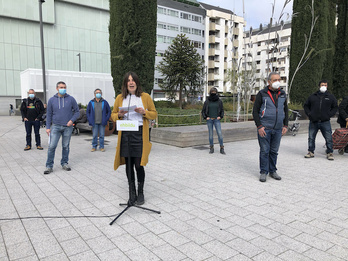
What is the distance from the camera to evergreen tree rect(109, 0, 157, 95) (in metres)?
11.2

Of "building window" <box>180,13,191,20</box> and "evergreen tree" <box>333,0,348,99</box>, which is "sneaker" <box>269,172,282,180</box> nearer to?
"evergreen tree" <box>333,0,348,99</box>

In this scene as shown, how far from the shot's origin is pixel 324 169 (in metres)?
6.43

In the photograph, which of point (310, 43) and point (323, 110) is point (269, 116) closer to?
point (323, 110)

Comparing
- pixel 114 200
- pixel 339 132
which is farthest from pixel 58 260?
pixel 339 132

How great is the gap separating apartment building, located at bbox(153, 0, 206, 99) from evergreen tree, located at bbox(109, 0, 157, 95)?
38.1 metres

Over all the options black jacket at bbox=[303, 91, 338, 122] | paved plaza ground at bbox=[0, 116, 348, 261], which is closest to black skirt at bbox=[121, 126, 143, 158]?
paved plaza ground at bbox=[0, 116, 348, 261]

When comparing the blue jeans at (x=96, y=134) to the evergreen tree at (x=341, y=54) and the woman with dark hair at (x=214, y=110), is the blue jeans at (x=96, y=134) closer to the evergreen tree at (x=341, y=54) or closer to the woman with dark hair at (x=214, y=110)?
the woman with dark hair at (x=214, y=110)

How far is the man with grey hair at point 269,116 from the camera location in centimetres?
529

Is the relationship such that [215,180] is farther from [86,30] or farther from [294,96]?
[86,30]

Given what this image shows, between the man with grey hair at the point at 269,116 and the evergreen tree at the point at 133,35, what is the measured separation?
24.6 feet

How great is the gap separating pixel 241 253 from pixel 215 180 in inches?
→ 106

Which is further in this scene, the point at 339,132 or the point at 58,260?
the point at 339,132

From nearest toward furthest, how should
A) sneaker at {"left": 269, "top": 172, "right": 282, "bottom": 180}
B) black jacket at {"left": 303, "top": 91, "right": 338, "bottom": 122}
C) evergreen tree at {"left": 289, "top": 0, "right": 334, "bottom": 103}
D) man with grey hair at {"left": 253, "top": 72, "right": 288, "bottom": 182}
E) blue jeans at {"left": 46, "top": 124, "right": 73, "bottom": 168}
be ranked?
man with grey hair at {"left": 253, "top": 72, "right": 288, "bottom": 182}, sneaker at {"left": 269, "top": 172, "right": 282, "bottom": 180}, blue jeans at {"left": 46, "top": 124, "right": 73, "bottom": 168}, black jacket at {"left": 303, "top": 91, "right": 338, "bottom": 122}, evergreen tree at {"left": 289, "top": 0, "right": 334, "bottom": 103}

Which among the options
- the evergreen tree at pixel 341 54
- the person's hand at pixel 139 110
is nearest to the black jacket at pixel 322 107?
the person's hand at pixel 139 110
